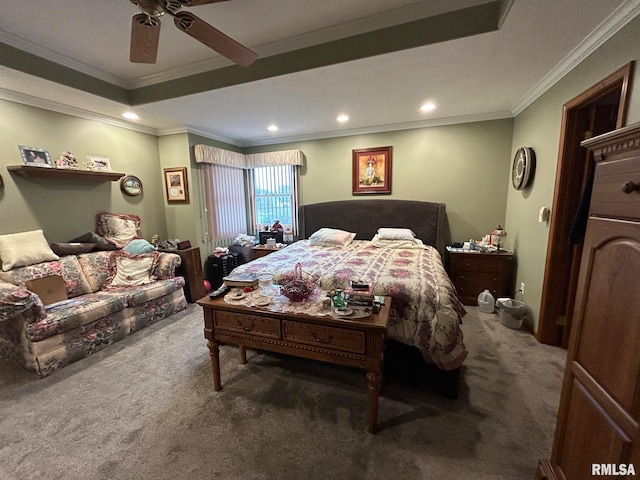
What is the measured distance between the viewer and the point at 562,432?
43.1 inches

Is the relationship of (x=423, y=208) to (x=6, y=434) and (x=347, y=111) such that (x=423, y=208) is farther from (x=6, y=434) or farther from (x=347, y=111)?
(x=6, y=434)

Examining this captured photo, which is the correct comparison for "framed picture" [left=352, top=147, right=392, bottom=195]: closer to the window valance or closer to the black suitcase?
the window valance

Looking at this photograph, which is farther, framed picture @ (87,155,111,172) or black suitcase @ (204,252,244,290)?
black suitcase @ (204,252,244,290)

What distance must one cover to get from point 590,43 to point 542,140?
93 cm

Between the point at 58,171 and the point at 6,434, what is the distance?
7.81 ft

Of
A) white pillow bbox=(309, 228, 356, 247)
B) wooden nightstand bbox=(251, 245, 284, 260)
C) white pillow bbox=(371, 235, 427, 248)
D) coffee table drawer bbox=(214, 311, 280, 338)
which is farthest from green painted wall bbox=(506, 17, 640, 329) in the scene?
wooden nightstand bbox=(251, 245, 284, 260)

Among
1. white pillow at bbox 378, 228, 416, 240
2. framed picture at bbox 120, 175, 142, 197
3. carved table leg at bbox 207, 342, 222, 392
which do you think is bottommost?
carved table leg at bbox 207, 342, 222, 392

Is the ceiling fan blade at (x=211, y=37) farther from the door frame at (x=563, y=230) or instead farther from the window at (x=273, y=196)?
the window at (x=273, y=196)

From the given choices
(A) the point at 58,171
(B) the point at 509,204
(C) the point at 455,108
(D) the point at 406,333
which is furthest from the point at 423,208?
(A) the point at 58,171

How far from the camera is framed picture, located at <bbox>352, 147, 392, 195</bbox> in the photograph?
404 cm

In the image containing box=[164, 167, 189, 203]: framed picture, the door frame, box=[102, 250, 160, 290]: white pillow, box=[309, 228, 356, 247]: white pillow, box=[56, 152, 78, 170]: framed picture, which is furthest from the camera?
box=[164, 167, 189, 203]: framed picture

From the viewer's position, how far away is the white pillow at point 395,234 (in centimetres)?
361

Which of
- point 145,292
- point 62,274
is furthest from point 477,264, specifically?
point 62,274

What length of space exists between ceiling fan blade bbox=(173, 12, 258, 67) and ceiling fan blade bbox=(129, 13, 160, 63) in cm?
23
